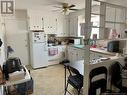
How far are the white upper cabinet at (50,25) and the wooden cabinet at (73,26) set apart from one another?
0.79m

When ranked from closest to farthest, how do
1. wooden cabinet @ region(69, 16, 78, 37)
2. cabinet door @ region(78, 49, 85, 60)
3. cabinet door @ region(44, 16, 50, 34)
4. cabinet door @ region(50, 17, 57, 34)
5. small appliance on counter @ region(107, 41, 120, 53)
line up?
small appliance on counter @ region(107, 41, 120, 53)
cabinet door @ region(78, 49, 85, 60)
cabinet door @ region(44, 16, 50, 34)
cabinet door @ region(50, 17, 57, 34)
wooden cabinet @ region(69, 16, 78, 37)

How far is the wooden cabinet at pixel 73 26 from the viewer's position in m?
5.75

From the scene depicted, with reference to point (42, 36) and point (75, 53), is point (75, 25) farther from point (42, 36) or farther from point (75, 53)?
point (42, 36)

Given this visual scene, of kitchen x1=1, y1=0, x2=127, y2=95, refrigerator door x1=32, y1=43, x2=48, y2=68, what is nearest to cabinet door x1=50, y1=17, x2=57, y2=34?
kitchen x1=1, y1=0, x2=127, y2=95

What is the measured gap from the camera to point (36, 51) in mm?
4996

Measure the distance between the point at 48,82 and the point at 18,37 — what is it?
2512 millimetres

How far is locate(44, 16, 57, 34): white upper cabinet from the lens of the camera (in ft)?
18.1

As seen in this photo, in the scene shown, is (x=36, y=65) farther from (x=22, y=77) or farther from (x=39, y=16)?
(x=22, y=77)

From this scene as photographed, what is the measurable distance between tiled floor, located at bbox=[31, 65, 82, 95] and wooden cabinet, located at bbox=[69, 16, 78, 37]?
1.92 m

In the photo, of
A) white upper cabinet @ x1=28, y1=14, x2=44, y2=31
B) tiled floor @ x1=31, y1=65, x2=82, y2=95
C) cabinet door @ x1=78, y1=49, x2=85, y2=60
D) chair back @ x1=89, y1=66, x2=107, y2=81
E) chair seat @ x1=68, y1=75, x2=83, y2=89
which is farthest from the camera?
white upper cabinet @ x1=28, y1=14, x2=44, y2=31

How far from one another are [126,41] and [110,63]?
124 centimetres

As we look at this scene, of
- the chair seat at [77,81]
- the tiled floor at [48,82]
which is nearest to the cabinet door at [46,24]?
the tiled floor at [48,82]

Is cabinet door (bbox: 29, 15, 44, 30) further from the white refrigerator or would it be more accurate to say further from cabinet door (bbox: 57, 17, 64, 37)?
cabinet door (bbox: 57, 17, 64, 37)

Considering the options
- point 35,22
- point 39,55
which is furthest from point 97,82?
point 35,22
